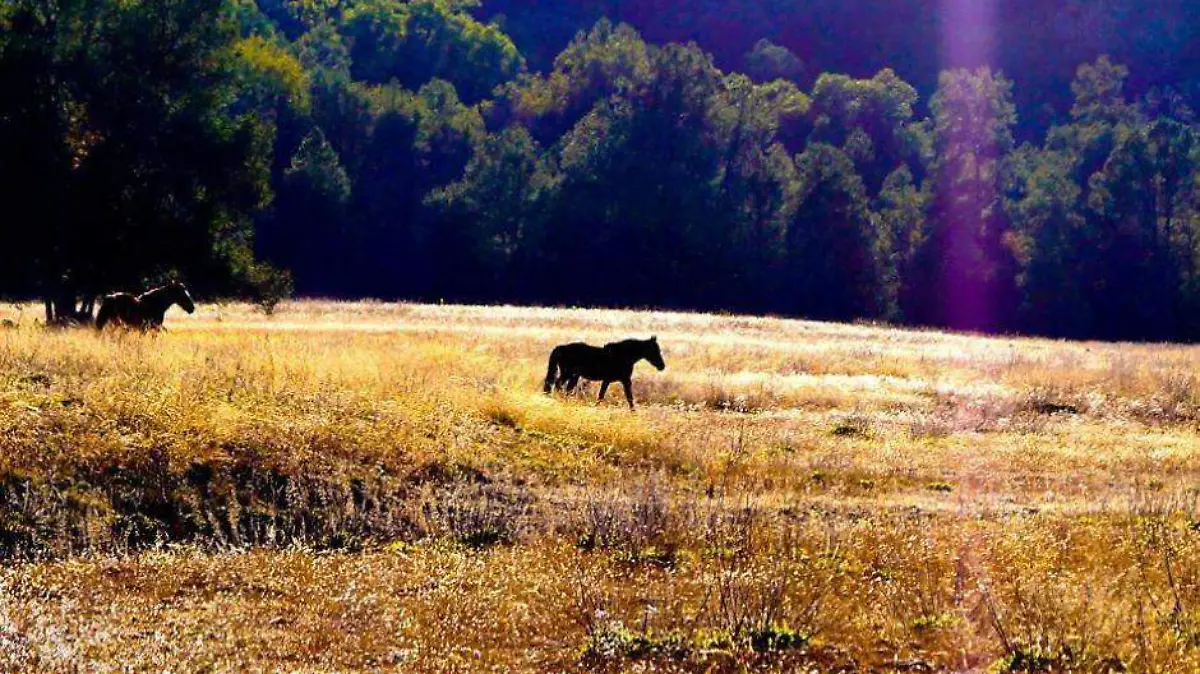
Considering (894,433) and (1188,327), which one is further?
(1188,327)

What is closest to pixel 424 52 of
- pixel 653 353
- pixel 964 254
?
pixel 964 254

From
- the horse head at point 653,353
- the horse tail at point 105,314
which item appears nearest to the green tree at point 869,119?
the horse head at point 653,353

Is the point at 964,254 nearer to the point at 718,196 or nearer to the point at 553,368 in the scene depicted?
the point at 718,196

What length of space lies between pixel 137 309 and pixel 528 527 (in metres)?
17.0

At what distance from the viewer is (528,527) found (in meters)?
14.9

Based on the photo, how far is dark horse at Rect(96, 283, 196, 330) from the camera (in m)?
28.4

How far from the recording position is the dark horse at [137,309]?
2838 centimetres

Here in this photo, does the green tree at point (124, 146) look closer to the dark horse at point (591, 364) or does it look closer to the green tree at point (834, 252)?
the dark horse at point (591, 364)

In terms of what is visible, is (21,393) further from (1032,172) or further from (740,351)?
(1032,172)

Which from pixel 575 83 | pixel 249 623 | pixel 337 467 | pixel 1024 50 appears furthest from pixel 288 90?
pixel 1024 50

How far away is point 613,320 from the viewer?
56344 mm

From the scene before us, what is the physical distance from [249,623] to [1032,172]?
9328 centimetres

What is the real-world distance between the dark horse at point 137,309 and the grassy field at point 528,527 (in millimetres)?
3309

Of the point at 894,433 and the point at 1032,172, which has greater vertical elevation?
the point at 1032,172
